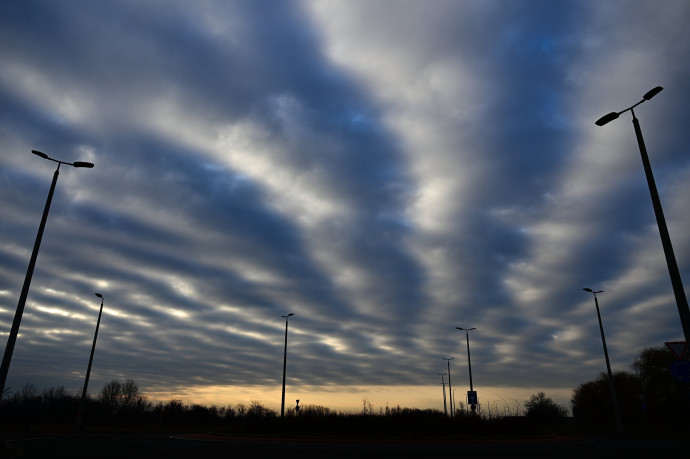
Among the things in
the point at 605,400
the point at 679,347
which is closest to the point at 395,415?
the point at 679,347

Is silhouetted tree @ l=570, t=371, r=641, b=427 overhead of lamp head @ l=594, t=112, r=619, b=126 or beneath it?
beneath

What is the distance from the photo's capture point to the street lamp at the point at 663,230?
1272 centimetres

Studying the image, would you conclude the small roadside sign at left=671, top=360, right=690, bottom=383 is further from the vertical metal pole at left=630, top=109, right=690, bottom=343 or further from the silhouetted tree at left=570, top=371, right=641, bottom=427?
the silhouetted tree at left=570, top=371, right=641, bottom=427

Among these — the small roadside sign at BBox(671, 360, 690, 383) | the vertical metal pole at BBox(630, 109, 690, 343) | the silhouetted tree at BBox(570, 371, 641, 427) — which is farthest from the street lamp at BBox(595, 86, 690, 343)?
the silhouetted tree at BBox(570, 371, 641, 427)

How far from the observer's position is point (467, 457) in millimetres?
18781

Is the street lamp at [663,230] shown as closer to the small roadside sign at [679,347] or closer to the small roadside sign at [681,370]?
the small roadside sign at [679,347]

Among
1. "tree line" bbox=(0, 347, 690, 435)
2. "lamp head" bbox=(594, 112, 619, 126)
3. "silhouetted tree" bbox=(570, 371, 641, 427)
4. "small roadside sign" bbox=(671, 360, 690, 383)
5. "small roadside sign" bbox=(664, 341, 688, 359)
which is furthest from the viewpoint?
"silhouetted tree" bbox=(570, 371, 641, 427)

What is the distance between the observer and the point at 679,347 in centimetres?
1285

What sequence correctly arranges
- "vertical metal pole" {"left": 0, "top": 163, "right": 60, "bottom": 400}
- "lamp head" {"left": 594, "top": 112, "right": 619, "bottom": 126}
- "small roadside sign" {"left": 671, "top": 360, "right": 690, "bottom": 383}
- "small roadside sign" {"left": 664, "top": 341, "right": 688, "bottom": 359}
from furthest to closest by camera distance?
"vertical metal pole" {"left": 0, "top": 163, "right": 60, "bottom": 400} < "lamp head" {"left": 594, "top": 112, "right": 619, "bottom": 126} < "small roadside sign" {"left": 664, "top": 341, "right": 688, "bottom": 359} < "small roadside sign" {"left": 671, "top": 360, "right": 690, "bottom": 383}

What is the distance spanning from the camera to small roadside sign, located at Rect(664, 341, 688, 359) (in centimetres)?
1260

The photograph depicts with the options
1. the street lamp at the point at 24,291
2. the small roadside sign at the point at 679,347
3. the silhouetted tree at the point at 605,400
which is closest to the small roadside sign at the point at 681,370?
the small roadside sign at the point at 679,347

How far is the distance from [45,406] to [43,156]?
103 metres

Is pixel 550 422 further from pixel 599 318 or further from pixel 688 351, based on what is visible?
pixel 688 351

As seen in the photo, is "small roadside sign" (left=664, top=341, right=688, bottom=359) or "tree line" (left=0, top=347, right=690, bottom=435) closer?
"small roadside sign" (left=664, top=341, right=688, bottom=359)
